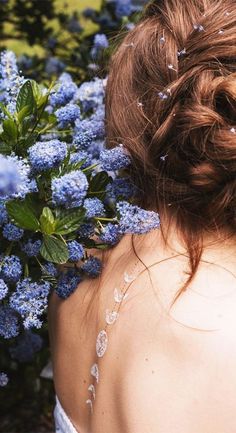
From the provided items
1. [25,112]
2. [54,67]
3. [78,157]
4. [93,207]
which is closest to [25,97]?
[25,112]

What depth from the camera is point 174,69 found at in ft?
4.54

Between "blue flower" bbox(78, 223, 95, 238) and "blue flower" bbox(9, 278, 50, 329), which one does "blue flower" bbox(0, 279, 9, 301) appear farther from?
"blue flower" bbox(78, 223, 95, 238)

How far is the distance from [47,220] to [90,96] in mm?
704

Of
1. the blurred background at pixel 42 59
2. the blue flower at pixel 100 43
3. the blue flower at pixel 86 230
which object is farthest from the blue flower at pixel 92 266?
the blue flower at pixel 100 43

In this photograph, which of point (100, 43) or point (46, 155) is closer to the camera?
point (46, 155)

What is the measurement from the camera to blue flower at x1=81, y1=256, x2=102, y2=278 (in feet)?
4.66

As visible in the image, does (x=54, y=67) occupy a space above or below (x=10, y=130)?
above

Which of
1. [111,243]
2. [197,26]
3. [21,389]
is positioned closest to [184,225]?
[111,243]

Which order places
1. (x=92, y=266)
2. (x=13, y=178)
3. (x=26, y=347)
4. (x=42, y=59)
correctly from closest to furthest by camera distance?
(x=13, y=178) → (x=92, y=266) → (x=26, y=347) → (x=42, y=59)

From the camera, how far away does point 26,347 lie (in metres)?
2.26

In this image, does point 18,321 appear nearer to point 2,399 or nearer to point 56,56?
point 2,399

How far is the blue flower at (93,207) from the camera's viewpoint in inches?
50.7

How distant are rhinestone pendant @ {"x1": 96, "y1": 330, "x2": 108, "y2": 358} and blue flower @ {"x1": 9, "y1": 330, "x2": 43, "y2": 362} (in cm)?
82

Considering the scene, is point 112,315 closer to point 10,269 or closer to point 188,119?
point 10,269
